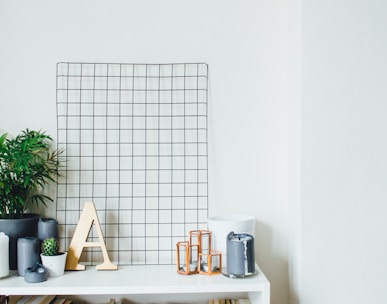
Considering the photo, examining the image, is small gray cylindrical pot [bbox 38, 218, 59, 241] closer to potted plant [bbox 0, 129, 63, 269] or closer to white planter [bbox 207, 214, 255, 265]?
potted plant [bbox 0, 129, 63, 269]

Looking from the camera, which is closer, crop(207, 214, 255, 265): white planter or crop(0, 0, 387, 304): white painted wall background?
crop(207, 214, 255, 265): white planter

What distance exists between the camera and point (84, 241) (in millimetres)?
1719

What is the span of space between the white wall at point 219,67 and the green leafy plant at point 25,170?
10cm

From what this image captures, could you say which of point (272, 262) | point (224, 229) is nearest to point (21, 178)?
point (224, 229)

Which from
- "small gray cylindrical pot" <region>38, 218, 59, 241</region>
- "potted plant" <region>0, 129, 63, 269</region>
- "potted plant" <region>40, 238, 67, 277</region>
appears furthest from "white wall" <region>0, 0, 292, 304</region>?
"potted plant" <region>40, 238, 67, 277</region>

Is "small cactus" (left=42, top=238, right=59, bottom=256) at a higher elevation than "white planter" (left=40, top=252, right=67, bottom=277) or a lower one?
higher

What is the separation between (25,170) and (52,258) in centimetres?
35

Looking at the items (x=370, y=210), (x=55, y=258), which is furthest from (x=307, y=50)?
(x=55, y=258)

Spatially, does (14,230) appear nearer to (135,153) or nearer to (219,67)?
(135,153)

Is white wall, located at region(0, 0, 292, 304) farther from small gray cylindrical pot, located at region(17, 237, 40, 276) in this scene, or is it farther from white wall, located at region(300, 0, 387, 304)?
small gray cylindrical pot, located at region(17, 237, 40, 276)

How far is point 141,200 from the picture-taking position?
1877 millimetres

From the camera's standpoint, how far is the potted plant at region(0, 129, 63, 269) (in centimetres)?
169

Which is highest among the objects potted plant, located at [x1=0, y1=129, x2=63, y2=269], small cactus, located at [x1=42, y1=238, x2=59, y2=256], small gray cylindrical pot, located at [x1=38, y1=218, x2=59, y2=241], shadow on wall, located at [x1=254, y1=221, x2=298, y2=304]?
potted plant, located at [x1=0, y1=129, x2=63, y2=269]

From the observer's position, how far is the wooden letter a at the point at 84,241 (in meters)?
1.71
